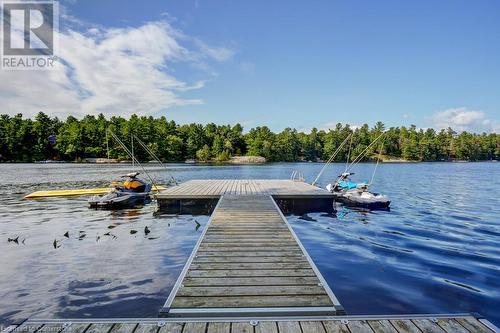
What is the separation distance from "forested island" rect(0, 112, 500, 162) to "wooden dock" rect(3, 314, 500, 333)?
264 ft

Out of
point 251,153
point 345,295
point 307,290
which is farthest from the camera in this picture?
point 251,153

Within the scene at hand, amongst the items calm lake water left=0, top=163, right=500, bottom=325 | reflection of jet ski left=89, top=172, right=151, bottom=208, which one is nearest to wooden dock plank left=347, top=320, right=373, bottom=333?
calm lake water left=0, top=163, right=500, bottom=325

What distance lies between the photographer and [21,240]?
10695mm

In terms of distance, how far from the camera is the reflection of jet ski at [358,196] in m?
16.5

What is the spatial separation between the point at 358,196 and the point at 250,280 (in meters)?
13.3

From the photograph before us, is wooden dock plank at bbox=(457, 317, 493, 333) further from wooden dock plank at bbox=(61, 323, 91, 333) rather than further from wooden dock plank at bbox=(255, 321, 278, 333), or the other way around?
wooden dock plank at bbox=(61, 323, 91, 333)

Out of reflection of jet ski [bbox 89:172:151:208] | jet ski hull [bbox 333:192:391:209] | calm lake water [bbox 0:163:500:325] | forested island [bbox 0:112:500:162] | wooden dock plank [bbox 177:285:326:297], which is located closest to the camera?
wooden dock plank [bbox 177:285:326:297]

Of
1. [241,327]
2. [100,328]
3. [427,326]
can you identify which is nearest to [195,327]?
[241,327]

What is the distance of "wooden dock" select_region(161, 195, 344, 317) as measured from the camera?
168 inches

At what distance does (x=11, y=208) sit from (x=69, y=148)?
272 ft

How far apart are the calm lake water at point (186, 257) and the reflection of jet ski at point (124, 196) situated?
885 mm

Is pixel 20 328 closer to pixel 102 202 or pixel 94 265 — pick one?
pixel 94 265

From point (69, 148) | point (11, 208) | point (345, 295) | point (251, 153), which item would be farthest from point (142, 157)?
point (345, 295)

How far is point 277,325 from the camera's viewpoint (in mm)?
3664
